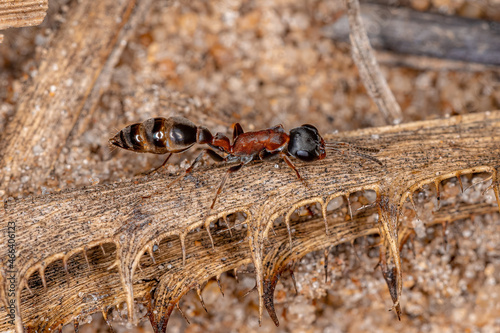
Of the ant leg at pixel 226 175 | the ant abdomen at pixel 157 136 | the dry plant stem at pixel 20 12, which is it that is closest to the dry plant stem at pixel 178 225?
the ant leg at pixel 226 175

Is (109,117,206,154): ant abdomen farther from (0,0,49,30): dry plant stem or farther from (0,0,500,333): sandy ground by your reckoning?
(0,0,49,30): dry plant stem

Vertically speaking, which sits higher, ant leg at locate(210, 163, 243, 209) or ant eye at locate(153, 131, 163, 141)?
ant eye at locate(153, 131, 163, 141)

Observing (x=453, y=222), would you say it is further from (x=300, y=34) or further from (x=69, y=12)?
(x=69, y=12)

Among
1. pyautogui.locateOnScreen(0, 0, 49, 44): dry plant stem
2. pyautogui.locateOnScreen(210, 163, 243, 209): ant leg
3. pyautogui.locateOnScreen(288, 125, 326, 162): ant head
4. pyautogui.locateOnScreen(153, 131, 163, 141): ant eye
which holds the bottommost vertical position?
pyautogui.locateOnScreen(210, 163, 243, 209): ant leg

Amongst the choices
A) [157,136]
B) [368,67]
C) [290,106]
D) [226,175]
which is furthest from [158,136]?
[368,67]

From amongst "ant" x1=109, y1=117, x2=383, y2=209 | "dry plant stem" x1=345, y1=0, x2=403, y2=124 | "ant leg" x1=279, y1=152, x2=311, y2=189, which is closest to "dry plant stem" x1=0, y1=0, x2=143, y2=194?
"ant" x1=109, y1=117, x2=383, y2=209

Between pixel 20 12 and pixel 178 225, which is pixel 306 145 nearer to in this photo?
pixel 178 225

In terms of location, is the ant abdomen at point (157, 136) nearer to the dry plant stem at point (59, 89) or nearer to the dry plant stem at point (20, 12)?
the dry plant stem at point (59, 89)

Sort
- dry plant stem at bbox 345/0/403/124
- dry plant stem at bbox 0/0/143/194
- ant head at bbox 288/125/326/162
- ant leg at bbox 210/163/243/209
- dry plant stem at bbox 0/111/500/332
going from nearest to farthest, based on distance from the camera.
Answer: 1. dry plant stem at bbox 0/111/500/332
2. ant leg at bbox 210/163/243/209
3. ant head at bbox 288/125/326/162
4. dry plant stem at bbox 0/0/143/194
5. dry plant stem at bbox 345/0/403/124
